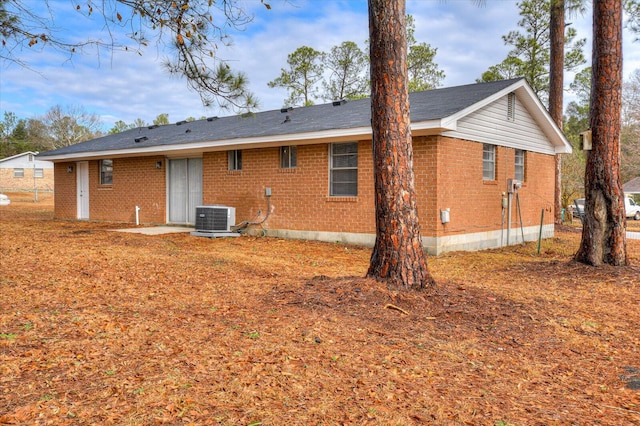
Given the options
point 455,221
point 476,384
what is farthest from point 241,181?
point 476,384

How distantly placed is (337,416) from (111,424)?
4.03 ft

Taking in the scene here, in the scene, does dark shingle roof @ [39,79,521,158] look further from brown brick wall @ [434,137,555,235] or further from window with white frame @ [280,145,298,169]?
brown brick wall @ [434,137,555,235]

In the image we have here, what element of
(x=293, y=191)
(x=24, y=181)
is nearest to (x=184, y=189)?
(x=293, y=191)

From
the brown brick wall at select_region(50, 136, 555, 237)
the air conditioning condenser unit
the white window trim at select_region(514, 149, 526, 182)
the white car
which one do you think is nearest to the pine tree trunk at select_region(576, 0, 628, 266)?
the brown brick wall at select_region(50, 136, 555, 237)

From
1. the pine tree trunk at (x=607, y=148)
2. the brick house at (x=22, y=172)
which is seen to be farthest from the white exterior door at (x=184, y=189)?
the brick house at (x=22, y=172)

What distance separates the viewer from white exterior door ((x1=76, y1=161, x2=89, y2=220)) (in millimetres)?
18188

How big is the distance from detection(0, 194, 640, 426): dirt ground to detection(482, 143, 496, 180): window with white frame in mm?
5412

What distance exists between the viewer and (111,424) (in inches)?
104

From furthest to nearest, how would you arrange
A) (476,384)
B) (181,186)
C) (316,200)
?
(181,186) → (316,200) → (476,384)

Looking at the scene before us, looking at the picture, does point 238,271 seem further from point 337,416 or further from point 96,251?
point 337,416

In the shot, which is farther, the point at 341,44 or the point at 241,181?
the point at 341,44

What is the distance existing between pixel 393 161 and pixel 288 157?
7605 mm

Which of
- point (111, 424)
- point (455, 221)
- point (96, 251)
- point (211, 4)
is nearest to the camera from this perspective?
point (111, 424)

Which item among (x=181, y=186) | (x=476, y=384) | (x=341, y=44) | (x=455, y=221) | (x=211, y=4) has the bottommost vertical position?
(x=476, y=384)
